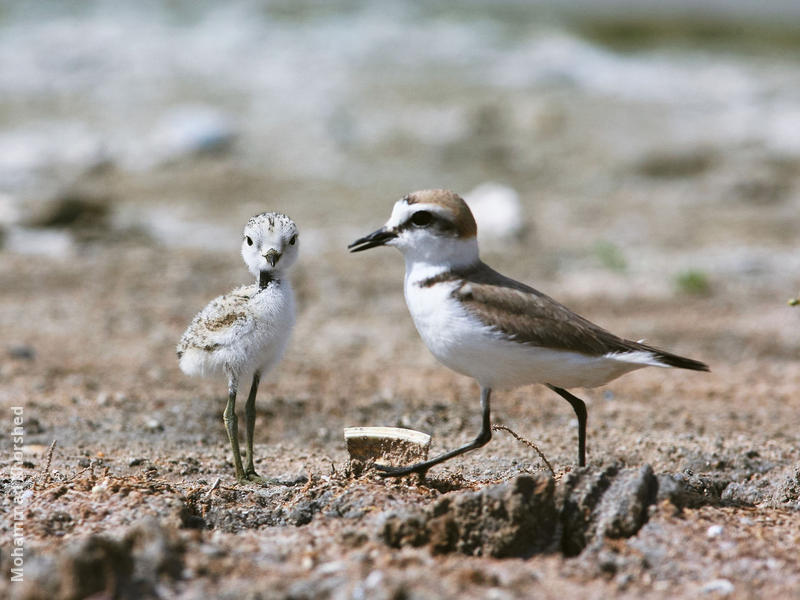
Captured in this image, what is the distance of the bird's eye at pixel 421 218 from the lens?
Answer: 378 centimetres

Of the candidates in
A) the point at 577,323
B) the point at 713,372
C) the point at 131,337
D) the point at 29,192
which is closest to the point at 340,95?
the point at 29,192

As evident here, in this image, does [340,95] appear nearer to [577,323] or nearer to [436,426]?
[436,426]

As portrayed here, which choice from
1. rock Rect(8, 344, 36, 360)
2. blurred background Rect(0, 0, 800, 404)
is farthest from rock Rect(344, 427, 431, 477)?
rock Rect(8, 344, 36, 360)

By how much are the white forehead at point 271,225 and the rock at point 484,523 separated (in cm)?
129

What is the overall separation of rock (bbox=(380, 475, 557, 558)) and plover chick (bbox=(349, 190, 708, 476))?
0.63 m

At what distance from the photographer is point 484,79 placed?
15.8m

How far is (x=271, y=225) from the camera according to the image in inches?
152

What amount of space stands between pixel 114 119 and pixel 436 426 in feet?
31.0

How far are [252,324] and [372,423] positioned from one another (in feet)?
4.73

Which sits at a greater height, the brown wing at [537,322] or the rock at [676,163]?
the rock at [676,163]

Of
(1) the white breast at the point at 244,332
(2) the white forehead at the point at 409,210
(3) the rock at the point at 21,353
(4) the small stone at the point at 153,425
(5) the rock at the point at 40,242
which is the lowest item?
(4) the small stone at the point at 153,425

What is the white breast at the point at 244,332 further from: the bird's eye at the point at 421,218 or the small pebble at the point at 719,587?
the small pebble at the point at 719,587

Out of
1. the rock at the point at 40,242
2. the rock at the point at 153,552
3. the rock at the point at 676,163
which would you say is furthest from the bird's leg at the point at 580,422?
the rock at the point at 676,163

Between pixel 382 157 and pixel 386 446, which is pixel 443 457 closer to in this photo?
pixel 386 446
